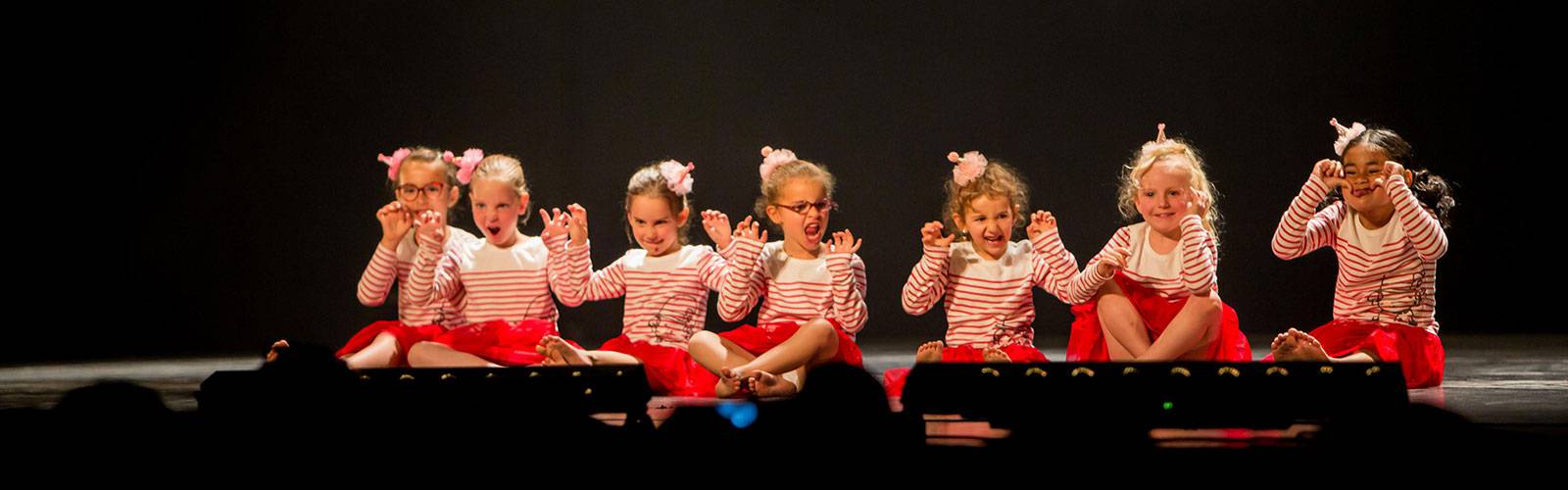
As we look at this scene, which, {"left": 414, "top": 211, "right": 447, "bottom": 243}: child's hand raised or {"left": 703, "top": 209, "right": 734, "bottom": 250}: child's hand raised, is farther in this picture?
{"left": 414, "top": 211, "right": 447, "bottom": 243}: child's hand raised

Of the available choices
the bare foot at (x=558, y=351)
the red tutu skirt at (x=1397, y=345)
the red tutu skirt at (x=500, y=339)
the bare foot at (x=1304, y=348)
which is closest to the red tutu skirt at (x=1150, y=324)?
the red tutu skirt at (x=1397, y=345)

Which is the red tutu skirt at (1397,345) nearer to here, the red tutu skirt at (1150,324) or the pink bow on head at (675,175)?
the red tutu skirt at (1150,324)

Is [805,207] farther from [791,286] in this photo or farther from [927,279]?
[927,279]

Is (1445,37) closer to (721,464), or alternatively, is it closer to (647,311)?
(647,311)

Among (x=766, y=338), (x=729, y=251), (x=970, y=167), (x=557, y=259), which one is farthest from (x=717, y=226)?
(x=970, y=167)

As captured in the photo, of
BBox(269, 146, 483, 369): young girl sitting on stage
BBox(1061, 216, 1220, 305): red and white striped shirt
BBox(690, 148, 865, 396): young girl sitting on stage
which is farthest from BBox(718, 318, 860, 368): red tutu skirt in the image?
BBox(269, 146, 483, 369): young girl sitting on stage

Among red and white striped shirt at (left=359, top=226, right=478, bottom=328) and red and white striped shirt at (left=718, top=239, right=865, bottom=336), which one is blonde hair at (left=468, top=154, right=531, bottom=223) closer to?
red and white striped shirt at (left=359, top=226, right=478, bottom=328)

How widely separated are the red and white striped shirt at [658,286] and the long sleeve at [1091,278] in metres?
0.89

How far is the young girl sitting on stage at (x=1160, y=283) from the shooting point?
9.77 ft

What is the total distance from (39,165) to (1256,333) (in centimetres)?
480

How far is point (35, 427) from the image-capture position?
1.41 m

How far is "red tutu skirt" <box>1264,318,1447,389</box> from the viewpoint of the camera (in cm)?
309

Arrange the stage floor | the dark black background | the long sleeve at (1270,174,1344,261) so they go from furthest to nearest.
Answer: the dark black background
the long sleeve at (1270,174,1344,261)
the stage floor

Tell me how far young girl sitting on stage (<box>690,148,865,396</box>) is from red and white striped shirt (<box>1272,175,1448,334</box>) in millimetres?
1106
